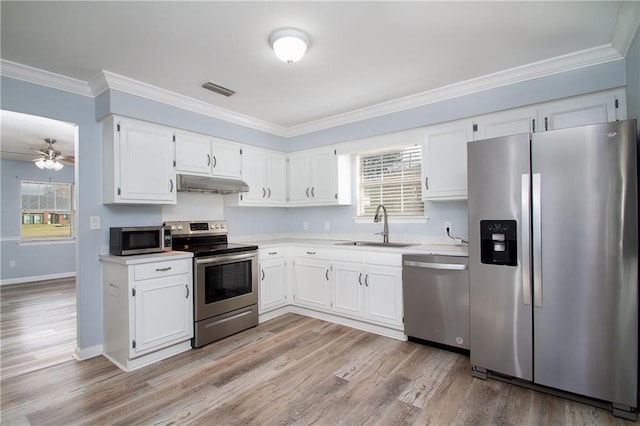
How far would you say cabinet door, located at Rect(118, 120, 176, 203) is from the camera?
295 cm

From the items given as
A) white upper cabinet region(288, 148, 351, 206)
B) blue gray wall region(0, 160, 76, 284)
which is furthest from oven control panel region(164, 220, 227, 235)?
blue gray wall region(0, 160, 76, 284)

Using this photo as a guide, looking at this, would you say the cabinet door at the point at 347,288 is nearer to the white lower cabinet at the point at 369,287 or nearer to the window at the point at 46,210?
the white lower cabinet at the point at 369,287

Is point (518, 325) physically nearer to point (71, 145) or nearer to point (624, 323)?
point (624, 323)

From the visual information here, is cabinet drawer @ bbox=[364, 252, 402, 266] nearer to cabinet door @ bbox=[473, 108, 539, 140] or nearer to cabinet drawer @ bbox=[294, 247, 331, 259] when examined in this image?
cabinet drawer @ bbox=[294, 247, 331, 259]

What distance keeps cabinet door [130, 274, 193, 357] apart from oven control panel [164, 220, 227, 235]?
740 mm

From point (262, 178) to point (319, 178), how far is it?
77 centimetres

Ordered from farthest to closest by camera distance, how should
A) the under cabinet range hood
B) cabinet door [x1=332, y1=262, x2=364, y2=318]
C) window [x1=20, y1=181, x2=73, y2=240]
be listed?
1. window [x1=20, y1=181, x2=73, y2=240]
2. cabinet door [x1=332, y1=262, x2=364, y2=318]
3. the under cabinet range hood

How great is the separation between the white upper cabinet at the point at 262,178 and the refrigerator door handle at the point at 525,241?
2.99 metres

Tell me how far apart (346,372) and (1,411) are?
2.38m

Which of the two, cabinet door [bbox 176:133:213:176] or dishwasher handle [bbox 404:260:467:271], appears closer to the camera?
dishwasher handle [bbox 404:260:467:271]

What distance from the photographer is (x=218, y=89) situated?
3168mm

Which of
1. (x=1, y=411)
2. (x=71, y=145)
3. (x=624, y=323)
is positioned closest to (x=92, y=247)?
(x=1, y=411)

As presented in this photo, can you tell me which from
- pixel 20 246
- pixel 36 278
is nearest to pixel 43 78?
pixel 20 246

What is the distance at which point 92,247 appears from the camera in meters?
2.97
